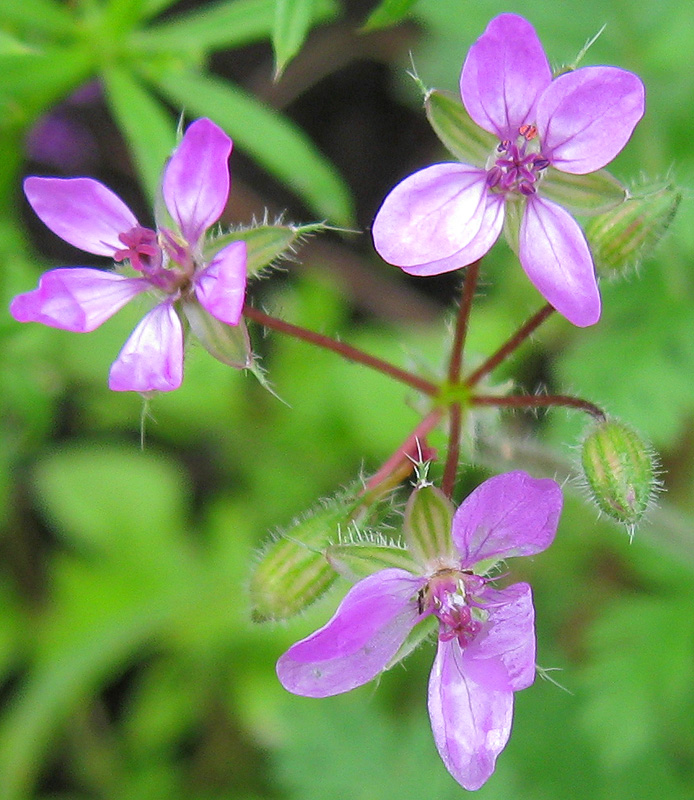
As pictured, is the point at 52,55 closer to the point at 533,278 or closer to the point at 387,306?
the point at 533,278

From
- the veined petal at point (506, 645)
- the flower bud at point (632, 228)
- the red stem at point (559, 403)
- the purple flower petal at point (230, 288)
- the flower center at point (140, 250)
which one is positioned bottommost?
the veined petal at point (506, 645)

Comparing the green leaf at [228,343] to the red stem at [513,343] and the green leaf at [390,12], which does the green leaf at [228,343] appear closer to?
the red stem at [513,343]

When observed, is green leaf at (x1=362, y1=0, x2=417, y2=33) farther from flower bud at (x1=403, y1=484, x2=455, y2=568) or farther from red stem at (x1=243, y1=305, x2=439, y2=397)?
flower bud at (x1=403, y1=484, x2=455, y2=568)

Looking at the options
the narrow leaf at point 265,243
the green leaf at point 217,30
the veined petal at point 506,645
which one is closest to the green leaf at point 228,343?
the narrow leaf at point 265,243

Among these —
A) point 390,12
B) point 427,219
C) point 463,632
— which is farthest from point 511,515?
point 390,12

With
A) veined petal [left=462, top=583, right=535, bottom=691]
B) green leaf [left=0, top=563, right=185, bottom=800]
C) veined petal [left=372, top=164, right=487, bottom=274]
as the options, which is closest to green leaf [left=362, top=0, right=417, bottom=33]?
veined petal [left=372, top=164, right=487, bottom=274]

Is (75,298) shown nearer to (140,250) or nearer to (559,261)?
(140,250)
